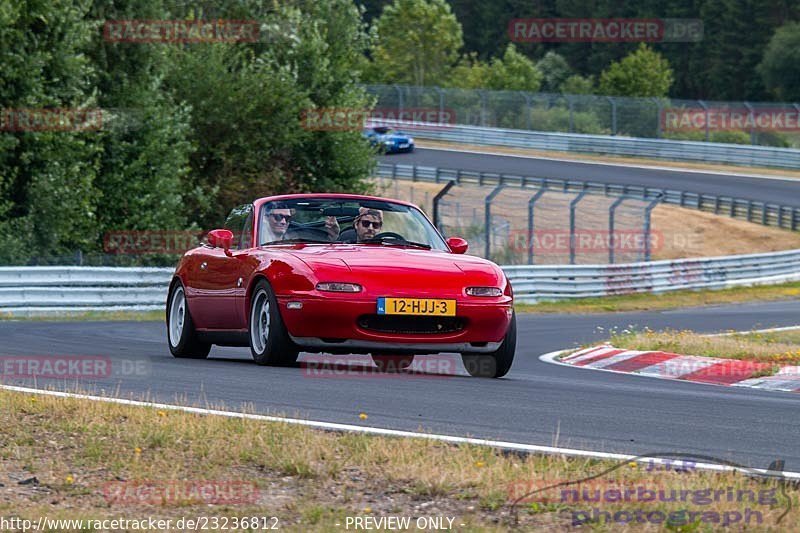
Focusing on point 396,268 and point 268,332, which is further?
point 268,332

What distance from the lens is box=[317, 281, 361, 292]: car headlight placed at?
9469mm

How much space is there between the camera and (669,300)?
29594mm

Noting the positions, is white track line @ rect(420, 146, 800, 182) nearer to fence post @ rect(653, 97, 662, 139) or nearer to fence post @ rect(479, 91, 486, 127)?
fence post @ rect(653, 97, 662, 139)

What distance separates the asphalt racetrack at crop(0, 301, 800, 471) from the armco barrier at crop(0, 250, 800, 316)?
27.3 ft

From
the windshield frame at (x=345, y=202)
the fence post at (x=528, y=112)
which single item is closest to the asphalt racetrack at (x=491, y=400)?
the windshield frame at (x=345, y=202)

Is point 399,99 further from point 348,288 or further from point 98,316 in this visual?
point 348,288

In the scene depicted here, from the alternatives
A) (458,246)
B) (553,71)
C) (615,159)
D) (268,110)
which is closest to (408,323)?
(458,246)

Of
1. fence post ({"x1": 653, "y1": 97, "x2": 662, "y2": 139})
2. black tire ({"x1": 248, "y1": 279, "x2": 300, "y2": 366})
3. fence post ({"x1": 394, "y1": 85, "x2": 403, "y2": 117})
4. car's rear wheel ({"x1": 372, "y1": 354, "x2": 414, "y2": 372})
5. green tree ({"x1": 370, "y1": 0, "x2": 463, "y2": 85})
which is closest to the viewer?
black tire ({"x1": 248, "y1": 279, "x2": 300, "y2": 366})

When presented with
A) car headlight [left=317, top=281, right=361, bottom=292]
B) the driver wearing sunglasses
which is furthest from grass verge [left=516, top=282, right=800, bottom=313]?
car headlight [left=317, top=281, right=361, bottom=292]

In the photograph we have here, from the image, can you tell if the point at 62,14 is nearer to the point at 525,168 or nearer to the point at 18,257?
the point at 18,257

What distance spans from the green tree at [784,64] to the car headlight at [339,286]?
264 ft

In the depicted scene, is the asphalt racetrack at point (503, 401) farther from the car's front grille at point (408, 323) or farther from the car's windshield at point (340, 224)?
the car's windshield at point (340, 224)

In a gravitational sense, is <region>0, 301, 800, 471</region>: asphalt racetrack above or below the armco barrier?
above

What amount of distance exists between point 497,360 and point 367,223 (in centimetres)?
152
